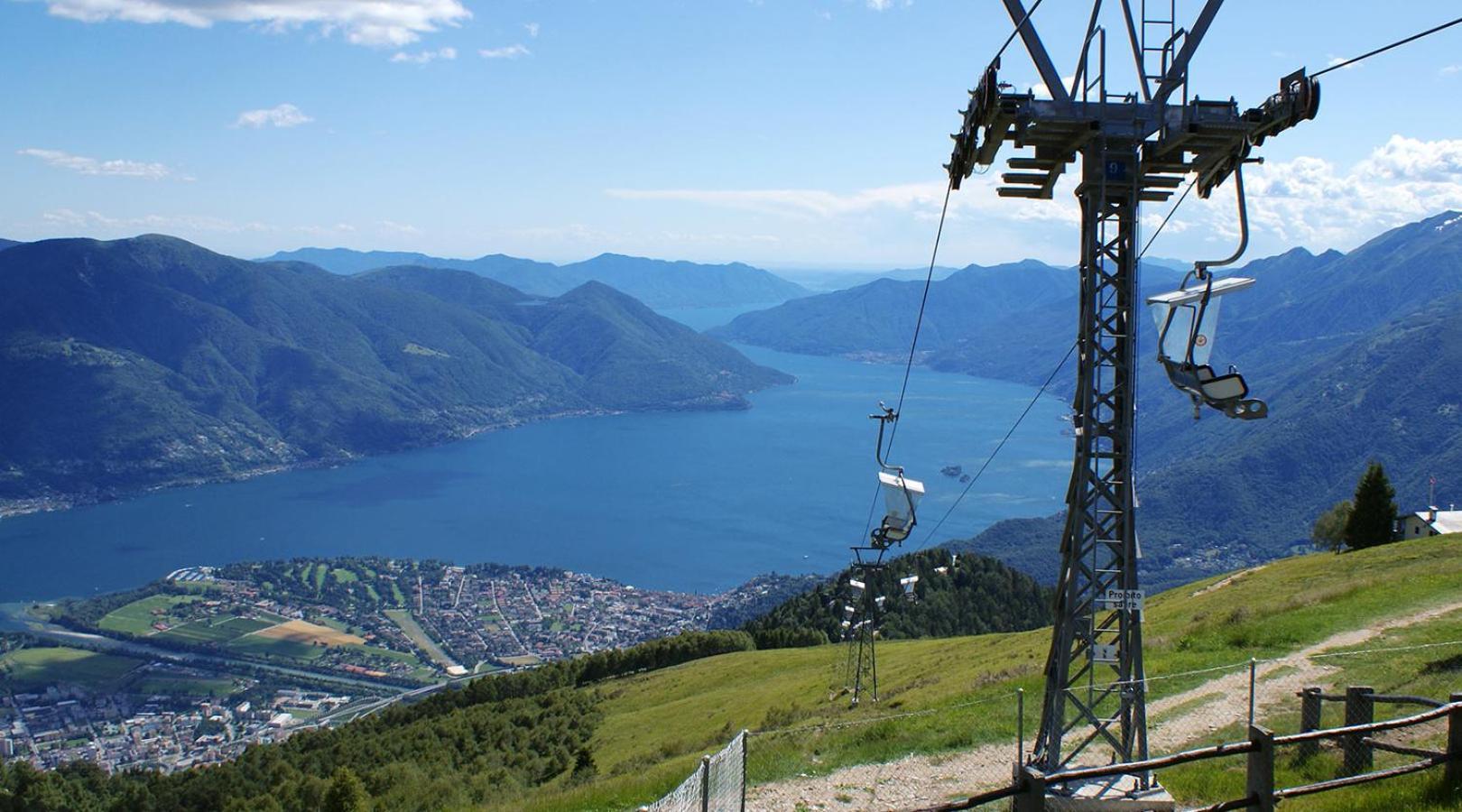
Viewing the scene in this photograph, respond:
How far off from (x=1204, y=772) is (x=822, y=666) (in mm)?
24662

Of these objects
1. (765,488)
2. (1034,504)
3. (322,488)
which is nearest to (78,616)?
(322,488)

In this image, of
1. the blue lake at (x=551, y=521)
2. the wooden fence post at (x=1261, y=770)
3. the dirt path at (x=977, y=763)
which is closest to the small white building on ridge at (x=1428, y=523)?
the dirt path at (x=977, y=763)

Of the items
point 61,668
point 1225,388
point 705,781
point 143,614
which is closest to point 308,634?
point 143,614

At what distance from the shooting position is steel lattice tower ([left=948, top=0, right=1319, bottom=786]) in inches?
345

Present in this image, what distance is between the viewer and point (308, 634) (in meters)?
114

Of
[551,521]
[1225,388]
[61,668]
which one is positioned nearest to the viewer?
[1225,388]

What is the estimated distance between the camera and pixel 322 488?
196 metres

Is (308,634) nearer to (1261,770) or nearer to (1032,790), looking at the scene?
(1032,790)

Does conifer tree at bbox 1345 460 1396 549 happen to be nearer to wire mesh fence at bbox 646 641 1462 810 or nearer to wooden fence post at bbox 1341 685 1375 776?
wire mesh fence at bbox 646 641 1462 810

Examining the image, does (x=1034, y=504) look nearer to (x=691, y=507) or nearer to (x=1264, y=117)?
(x=691, y=507)

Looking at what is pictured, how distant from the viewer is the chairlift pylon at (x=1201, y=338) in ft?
28.2

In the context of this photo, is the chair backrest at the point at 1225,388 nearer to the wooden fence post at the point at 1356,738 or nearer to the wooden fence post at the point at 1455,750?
the wooden fence post at the point at 1455,750

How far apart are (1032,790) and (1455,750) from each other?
3645 mm

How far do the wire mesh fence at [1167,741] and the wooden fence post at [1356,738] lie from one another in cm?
1
